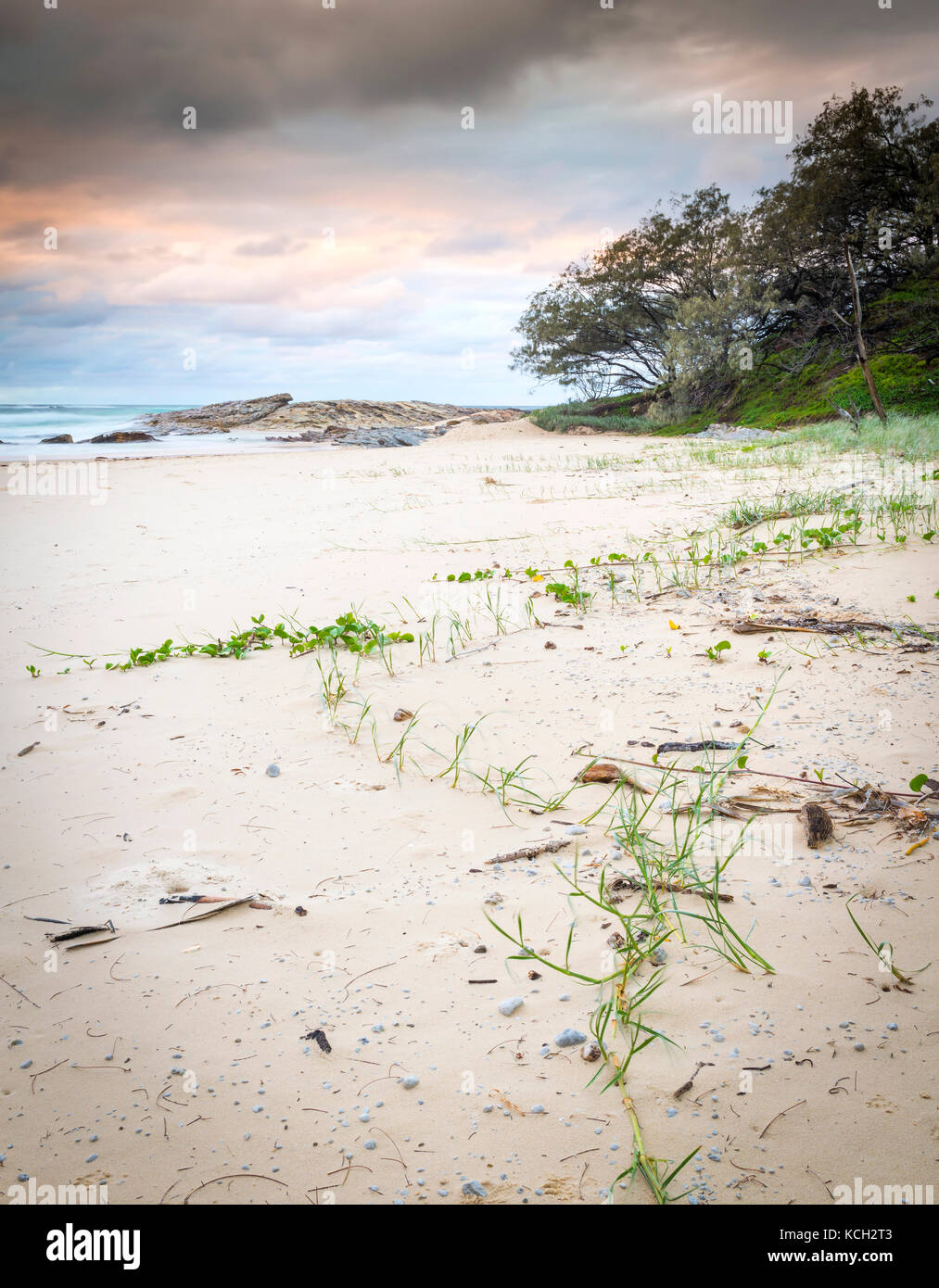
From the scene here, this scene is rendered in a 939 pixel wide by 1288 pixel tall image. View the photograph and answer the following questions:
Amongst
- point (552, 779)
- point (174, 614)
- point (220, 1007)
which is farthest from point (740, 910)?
point (174, 614)

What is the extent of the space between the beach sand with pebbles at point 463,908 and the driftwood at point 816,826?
0.11 ft

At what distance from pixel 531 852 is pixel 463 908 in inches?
11.5

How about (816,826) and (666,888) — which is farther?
(816,826)

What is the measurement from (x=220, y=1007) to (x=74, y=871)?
813 millimetres

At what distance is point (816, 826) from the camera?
2035 mm

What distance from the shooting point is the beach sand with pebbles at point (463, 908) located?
130cm

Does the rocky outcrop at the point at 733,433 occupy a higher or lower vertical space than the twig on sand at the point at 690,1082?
higher

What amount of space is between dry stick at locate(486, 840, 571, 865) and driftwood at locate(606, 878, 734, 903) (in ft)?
0.76

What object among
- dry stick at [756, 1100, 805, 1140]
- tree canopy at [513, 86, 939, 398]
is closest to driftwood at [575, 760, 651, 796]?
dry stick at [756, 1100, 805, 1140]

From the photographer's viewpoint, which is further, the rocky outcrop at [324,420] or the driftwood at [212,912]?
the rocky outcrop at [324,420]

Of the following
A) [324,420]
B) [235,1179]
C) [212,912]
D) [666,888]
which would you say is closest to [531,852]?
[666,888]

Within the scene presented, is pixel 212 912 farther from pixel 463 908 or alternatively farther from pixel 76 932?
pixel 463 908

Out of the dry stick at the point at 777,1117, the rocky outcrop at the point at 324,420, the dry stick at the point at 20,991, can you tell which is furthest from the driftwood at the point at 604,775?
the rocky outcrop at the point at 324,420

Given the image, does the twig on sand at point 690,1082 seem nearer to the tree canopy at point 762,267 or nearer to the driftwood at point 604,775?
the driftwood at point 604,775
